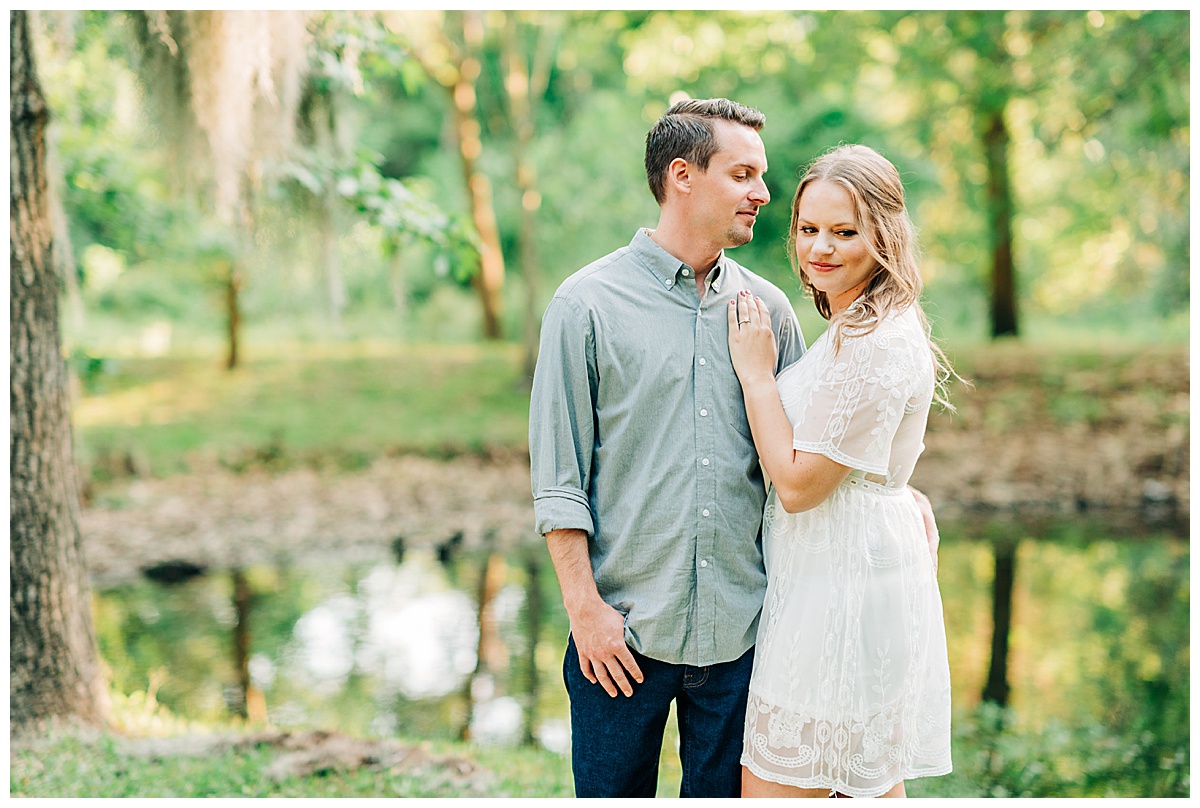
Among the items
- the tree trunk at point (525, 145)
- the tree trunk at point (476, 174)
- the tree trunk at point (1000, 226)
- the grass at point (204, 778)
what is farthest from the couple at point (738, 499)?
the tree trunk at point (1000, 226)

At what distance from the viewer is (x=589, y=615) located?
7.44ft

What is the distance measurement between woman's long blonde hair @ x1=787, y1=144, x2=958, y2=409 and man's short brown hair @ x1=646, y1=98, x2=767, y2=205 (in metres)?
0.23

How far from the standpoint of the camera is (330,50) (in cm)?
425

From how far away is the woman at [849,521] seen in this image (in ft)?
7.17

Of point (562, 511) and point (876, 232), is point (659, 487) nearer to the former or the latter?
point (562, 511)

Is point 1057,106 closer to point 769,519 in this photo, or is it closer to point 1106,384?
point 1106,384

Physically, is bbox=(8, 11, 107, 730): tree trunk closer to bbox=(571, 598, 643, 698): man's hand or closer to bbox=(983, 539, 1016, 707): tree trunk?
bbox=(571, 598, 643, 698): man's hand

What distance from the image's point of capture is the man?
230cm

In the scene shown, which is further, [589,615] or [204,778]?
[204,778]

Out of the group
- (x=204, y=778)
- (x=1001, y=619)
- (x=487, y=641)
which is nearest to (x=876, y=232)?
(x=204, y=778)

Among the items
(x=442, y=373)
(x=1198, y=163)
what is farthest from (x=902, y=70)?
(x=442, y=373)

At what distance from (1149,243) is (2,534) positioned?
1097 cm

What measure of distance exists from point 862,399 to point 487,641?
4.38 m

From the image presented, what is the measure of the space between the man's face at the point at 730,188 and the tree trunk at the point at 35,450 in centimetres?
268
